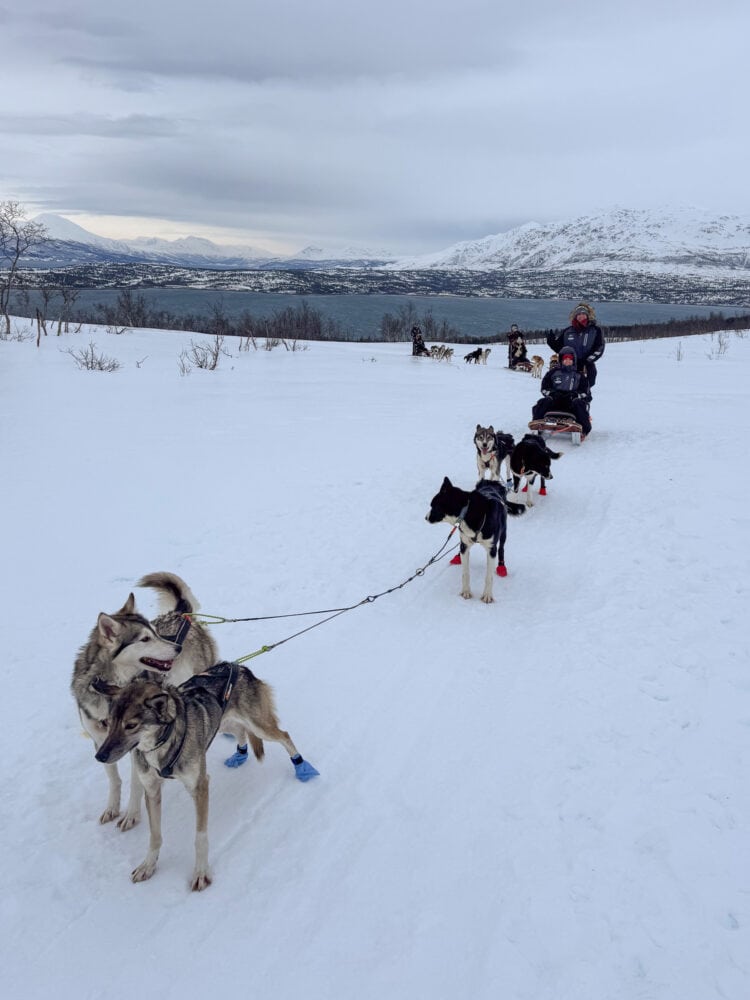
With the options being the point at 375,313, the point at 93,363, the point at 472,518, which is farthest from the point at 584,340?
the point at 375,313

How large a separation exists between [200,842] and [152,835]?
231mm

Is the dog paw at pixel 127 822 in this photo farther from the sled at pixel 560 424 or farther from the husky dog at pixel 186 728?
the sled at pixel 560 424

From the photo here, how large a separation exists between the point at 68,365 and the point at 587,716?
1847cm

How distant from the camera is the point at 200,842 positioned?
2.74 metres

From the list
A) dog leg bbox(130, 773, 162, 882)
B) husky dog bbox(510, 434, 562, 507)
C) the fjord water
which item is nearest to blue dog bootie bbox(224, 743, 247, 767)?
dog leg bbox(130, 773, 162, 882)

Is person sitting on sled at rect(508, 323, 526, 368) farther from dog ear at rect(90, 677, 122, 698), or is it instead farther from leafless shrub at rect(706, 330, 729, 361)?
dog ear at rect(90, 677, 122, 698)

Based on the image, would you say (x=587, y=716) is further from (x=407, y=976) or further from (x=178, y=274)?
(x=178, y=274)

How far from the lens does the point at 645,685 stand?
13.3ft

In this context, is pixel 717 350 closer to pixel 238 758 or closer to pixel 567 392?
pixel 567 392

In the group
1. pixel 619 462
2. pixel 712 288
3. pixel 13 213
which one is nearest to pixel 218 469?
pixel 619 462

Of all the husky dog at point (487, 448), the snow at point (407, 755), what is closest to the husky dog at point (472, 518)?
the snow at point (407, 755)

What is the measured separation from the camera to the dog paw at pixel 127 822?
303 centimetres

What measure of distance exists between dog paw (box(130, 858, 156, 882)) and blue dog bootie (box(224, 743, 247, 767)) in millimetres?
700

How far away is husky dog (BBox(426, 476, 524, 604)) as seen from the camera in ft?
17.3
